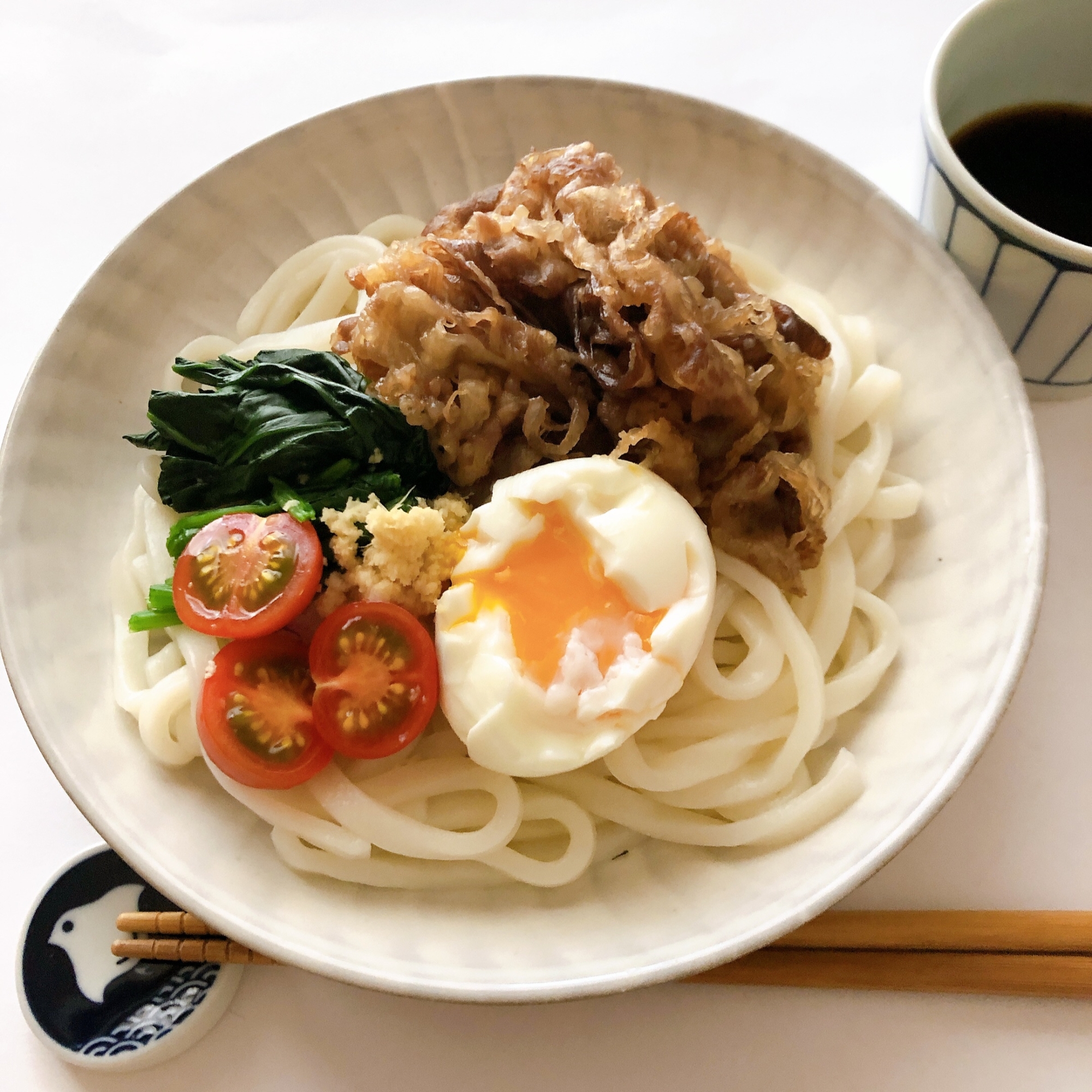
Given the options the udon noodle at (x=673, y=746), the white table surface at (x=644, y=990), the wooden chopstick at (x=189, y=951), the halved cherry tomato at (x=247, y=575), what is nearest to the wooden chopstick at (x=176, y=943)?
the wooden chopstick at (x=189, y=951)

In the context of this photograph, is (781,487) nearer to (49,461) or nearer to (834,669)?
(834,669)

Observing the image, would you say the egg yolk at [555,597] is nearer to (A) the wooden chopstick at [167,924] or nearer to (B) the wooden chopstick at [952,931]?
(B) the wooden chopstick at [952,931]

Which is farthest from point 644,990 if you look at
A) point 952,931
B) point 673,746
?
point 952,931

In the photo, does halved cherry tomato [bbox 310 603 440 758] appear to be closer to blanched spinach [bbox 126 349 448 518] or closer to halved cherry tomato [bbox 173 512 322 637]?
halved cherry tomato [bbox 173 512 322 637]

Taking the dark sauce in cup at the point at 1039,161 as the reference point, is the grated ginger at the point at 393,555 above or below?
below

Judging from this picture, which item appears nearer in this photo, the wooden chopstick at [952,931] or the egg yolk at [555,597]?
the wooden chopstick at [952,931]
